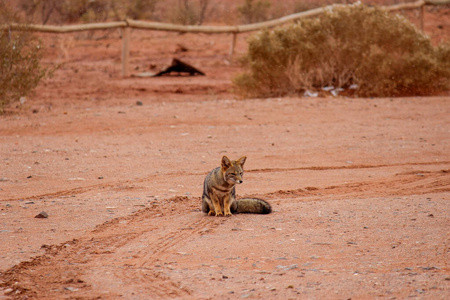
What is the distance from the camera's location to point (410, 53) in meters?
15.5

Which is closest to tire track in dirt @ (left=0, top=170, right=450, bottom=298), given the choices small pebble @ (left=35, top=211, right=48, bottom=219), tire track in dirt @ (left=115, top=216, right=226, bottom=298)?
tire track in dirt @ (left=115, top=216, right=226, bottom=298)

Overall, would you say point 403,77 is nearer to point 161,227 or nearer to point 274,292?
point 161,227

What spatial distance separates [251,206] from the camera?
21.7ft

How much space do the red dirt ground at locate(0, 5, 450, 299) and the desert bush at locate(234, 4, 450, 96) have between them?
3.46 ft

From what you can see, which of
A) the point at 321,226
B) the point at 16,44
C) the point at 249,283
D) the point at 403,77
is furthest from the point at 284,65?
the point at 249,283

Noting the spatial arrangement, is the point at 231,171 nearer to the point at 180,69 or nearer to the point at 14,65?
the point at 14,65

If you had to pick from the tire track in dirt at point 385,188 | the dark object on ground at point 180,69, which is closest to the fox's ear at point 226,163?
the tire track in dirt at point 385,188

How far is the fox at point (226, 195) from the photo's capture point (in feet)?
20.8

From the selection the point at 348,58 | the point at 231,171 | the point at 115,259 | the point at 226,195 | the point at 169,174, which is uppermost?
the point at 348,58

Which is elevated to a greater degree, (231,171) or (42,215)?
(231,171)

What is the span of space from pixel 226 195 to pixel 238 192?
4.08 feet

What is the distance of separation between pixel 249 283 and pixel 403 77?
1191cm

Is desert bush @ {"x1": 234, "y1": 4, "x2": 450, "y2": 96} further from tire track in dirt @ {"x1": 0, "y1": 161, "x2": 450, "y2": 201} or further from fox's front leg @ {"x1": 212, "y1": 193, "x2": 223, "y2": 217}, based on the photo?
fox's front leg @ {"x1": 212, "y1": 193, "x2": 223, "y2": 217}

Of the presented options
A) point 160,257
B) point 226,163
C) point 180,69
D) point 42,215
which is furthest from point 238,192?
point 180,69
